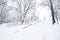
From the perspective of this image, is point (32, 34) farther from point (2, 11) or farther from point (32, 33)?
point (2, 11)

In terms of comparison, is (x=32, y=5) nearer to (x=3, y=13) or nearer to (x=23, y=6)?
(x=23, y=6)

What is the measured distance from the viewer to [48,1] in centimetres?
1825

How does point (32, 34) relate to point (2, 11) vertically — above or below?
below

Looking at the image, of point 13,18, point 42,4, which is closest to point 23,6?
point 42,4

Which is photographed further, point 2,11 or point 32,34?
point 2,11

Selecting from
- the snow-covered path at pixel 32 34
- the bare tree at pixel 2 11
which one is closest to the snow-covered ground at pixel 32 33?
the snow-covered path at pixel 32 34

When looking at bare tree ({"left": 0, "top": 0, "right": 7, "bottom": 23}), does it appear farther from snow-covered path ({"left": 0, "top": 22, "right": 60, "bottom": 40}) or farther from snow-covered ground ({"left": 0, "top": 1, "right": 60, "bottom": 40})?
snow-covered path ({"left": 0, "top": 22, "right": 60, "bottom": 40})

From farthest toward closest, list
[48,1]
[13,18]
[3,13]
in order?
[13,18] < [3,13] < [48,1]

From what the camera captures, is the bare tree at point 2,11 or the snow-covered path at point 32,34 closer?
the snow-covered path at point 32,34

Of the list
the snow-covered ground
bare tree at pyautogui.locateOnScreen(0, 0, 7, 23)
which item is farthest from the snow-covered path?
bare tree at pyautogui.locateOnScreen(0, 0, 7, 23)

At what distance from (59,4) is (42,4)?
481 cm

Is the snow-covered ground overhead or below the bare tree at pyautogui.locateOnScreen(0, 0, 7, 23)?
below

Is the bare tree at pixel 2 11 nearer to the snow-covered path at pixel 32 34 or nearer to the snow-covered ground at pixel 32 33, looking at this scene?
the snow-covered ground at pixel 32 33

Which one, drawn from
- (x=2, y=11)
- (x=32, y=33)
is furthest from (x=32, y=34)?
(x=2, y=11)
